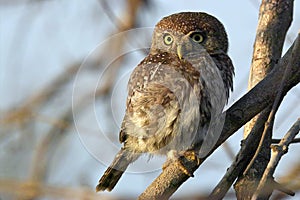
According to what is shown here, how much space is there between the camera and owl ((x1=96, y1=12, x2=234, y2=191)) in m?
3.49

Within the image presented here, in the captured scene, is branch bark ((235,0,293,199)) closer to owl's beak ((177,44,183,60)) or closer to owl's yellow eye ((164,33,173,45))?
owl's beak ((177,44,183,60))

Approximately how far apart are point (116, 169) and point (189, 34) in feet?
3.07

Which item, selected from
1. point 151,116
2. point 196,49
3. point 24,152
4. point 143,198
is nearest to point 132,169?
point 151,116

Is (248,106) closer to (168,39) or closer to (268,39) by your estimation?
(268,39)

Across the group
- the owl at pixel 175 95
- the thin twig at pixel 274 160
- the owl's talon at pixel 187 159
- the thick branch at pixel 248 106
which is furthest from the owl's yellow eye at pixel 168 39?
the thin twig at pixel 274 160

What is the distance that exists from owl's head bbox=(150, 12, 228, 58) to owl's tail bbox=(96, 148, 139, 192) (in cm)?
67

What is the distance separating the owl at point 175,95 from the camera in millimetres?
3490

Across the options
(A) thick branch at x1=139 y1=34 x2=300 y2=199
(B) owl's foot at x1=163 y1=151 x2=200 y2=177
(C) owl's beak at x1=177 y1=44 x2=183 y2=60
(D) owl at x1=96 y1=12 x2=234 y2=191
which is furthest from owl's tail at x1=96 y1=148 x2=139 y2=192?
(A) thick branch at x1=139 y1=34 x2=300 y2=199

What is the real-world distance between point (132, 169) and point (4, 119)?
159cm

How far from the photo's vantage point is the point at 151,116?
11.6ft

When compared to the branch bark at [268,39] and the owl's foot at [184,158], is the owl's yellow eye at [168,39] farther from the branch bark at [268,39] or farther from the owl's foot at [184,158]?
the owl's foot at [184,158]

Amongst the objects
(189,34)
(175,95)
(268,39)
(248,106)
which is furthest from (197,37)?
(248,106)

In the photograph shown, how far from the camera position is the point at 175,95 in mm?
3490

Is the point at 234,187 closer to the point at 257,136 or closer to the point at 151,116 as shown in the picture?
the point at 257,136
